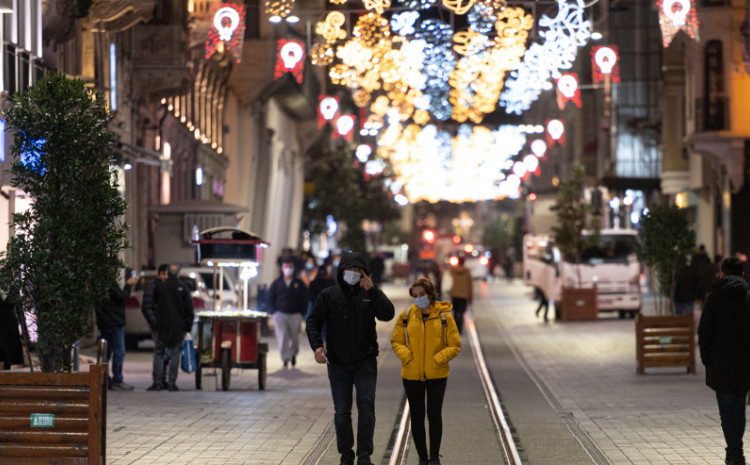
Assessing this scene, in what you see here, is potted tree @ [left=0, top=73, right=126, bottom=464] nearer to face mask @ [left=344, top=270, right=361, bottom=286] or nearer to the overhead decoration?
face mask @ [left=344, top=270, right=361, bottom=286]

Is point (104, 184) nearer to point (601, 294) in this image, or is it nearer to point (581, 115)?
point (601, 294)

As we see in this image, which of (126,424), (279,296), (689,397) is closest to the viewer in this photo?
(126,424)

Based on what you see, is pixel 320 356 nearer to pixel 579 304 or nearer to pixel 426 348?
pixel 426 348

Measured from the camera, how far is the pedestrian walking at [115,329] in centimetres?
1791

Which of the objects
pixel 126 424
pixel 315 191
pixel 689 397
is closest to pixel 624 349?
pixel 689 397

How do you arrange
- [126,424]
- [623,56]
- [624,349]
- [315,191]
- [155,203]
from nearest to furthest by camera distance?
[126,424] < [624,349] < [155,203] < [623,56] < [315,191]

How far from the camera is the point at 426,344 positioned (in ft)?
34.6

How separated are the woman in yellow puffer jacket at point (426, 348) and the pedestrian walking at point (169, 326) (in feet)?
25.4

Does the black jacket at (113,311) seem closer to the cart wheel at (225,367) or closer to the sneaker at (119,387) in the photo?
the sneaker at (119,387)

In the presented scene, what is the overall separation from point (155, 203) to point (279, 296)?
1344cm

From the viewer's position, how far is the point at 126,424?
46.0 feet

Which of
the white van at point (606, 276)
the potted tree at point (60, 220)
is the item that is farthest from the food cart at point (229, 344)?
the white van at point (606, 276)

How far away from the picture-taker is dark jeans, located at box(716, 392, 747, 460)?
10.7 m

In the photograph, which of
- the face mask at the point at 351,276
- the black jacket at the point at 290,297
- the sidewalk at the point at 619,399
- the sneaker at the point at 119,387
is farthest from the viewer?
the black jacket at the point at 290,297
